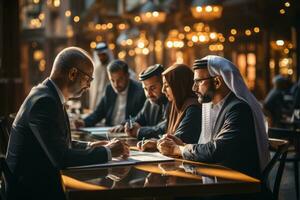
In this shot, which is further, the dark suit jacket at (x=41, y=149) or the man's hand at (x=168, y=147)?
the man's hand at (x=168, y=147)

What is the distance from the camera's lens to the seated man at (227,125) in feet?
12.7

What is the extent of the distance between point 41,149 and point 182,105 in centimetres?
150

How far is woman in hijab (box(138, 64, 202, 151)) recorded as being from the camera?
476 centimetres

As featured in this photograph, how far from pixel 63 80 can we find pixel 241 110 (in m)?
1.05

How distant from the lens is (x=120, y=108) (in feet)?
24.8

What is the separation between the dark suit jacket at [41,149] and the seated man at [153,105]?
1918 mm

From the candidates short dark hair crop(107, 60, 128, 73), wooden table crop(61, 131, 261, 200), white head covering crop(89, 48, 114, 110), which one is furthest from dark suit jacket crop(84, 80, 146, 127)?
wooden table crop(61, 131, 261, 200)

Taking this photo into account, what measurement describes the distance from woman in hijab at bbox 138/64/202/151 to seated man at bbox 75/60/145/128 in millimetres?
2260

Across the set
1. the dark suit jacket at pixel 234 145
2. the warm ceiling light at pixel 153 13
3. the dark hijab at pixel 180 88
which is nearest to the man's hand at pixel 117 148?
the dark suit jacket at pixel 234 145

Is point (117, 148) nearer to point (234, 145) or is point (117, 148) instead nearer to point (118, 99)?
point (234, 145)

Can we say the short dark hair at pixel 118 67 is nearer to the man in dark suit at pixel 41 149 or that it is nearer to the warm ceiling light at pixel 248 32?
the man in dark suit at pixel 41 149

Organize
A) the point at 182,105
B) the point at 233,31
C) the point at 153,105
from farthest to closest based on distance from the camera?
the point at 233,31 → the point at 153,105 → the point at 182,105

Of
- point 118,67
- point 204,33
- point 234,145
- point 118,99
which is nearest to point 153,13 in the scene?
point 204,33

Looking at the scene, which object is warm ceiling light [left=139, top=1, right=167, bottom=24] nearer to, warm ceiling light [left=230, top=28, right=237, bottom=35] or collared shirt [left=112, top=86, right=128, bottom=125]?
warm ceiling light [left=230, top=28, right=237, bottom=35]
